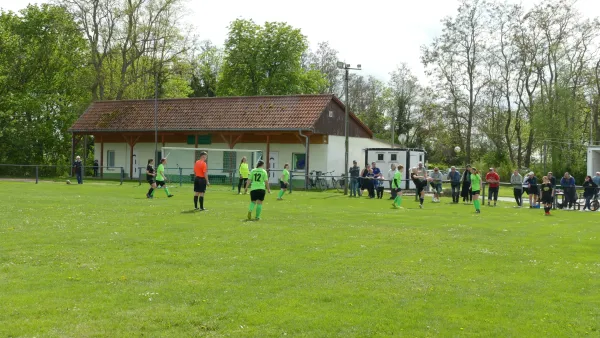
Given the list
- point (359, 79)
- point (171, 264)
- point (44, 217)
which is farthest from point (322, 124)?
point (359, 79)

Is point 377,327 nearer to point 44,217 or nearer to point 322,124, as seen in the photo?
point 44,217

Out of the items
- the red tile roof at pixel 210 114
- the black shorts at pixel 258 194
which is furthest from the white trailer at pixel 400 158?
the black shorts at pixel 258 194

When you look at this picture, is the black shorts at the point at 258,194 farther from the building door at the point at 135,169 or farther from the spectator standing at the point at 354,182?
the building door at the point at 135,169

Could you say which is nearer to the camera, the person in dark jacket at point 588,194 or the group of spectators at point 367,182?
the person in dark jacket at point 588,194

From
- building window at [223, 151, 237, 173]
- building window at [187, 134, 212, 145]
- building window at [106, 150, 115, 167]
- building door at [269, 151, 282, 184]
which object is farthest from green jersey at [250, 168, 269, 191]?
building window at [106, 150, 115, 167]

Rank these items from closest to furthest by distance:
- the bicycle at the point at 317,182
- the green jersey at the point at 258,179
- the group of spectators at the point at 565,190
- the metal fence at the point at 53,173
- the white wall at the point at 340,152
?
the green jersey at the point at 258,179 → the group of spectators at the point at 565,190 → the bicycle at the point at 317,182 → the white wall at the point at 340,152 → the metal fence at the point at 53,173

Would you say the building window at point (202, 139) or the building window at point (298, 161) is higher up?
the building window at point (202, 139)

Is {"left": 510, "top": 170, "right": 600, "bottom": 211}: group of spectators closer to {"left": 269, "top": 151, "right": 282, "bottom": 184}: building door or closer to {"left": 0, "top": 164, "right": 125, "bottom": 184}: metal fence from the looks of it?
{"left": 269, "top": 151, "right": 282, "bottom": 184}: building door

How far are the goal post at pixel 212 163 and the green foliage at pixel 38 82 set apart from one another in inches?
570

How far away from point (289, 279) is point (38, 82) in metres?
48.4

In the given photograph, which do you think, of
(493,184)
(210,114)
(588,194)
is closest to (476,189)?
(493,184)

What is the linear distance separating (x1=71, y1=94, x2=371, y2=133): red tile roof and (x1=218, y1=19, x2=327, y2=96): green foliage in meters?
16.9

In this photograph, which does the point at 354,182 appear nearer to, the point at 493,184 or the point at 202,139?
the point at 493,184

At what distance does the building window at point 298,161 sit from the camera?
A: 42.6 m
